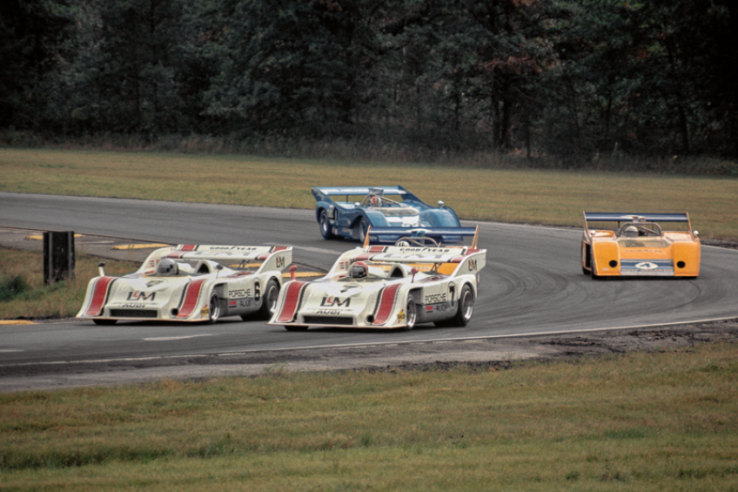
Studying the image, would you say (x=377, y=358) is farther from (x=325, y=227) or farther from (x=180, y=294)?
(x=325, y=227)

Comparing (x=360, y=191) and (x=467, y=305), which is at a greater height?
(x=360, y=191)

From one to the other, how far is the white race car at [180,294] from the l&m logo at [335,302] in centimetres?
179

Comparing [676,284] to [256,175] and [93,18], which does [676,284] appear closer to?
[256,175]

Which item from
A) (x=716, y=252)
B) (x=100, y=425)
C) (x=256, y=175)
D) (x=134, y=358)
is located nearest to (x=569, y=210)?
(x=716, y=252)

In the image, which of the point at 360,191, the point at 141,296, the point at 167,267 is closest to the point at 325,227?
the point at 360,191

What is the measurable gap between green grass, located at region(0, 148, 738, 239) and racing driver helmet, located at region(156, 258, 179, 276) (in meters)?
17.7

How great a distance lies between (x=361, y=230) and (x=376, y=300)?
10.9 m

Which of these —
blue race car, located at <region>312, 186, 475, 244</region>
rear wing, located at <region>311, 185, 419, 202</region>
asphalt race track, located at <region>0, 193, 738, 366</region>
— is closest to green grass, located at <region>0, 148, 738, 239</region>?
asphalt race track, located at <region>0, 193, 738, 366</region>

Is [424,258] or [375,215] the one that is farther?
[375,215]

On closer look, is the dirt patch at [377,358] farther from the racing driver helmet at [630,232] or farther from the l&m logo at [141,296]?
the racing driver helmet at [630,232]

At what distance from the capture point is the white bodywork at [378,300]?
43.4 ft

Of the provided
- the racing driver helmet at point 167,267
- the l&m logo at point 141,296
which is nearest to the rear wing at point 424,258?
the racing driver helmet at point 167,267

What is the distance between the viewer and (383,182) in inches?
1774

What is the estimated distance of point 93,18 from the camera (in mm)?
75375
